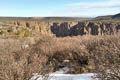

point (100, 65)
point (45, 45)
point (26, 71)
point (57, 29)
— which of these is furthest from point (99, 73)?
point (57, 29)

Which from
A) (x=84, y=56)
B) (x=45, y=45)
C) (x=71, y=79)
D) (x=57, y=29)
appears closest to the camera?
(x=71, y=79)

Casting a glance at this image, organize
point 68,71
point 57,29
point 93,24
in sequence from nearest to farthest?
point 68,71 → point 93,24 → point 57,29

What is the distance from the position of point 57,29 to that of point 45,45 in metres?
106

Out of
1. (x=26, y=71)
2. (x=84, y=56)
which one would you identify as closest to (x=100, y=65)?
(x=26, y=71)

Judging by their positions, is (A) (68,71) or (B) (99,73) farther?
(A) (68,71)

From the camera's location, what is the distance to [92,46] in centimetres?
727

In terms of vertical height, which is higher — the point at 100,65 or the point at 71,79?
the point at 100,65

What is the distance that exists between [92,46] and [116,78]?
13.4ft

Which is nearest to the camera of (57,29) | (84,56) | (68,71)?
(68,71)

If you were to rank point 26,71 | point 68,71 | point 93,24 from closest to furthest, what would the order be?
point 26,71, point 68,71, point 93,24

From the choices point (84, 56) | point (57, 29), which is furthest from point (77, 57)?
point (57, 29)

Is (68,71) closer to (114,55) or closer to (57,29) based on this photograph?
(114,55)

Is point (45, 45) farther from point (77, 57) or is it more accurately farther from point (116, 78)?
point (116, 78)

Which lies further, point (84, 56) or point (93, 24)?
point (93, 24)
